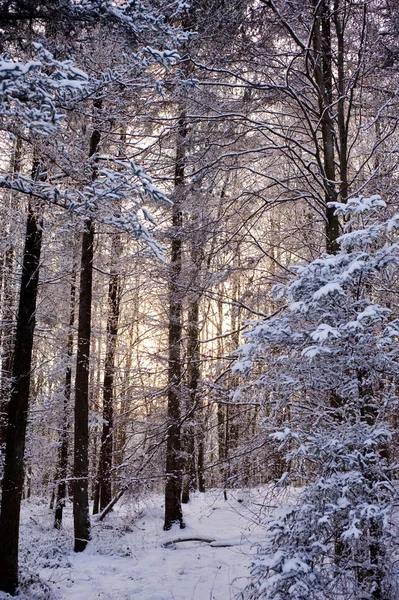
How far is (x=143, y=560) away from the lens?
8.47 metres

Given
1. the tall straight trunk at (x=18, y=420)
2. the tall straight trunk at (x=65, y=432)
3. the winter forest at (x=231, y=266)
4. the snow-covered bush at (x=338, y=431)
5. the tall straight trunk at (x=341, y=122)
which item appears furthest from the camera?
the tall straight trunk at (x=65, y=432)

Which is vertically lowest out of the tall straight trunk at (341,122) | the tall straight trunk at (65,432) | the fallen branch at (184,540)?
the fallen branch at (184,540)

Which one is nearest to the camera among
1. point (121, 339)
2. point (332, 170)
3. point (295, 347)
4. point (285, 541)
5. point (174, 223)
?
point (285, 541)

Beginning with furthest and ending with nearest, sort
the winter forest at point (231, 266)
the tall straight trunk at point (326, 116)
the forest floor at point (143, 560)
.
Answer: the forest floor at point (143, 560), the tall straight trunk at point (326, 116), the winter forest at point (231, 266)

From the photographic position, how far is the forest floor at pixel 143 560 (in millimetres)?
6664

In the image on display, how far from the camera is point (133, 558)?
857cm

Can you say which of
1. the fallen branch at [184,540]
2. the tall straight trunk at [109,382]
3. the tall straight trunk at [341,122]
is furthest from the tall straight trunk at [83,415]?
the tall straight trunk at [341,122]

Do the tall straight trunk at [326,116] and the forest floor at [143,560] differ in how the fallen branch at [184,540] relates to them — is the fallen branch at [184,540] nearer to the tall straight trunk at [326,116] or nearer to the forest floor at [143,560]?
the forest floor at [143,560]

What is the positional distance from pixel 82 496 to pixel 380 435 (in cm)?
762

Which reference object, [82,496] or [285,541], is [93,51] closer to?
[285,541]

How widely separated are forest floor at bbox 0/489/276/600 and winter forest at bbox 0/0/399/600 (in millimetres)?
58

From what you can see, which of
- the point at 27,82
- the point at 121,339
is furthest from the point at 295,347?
the point at 121,339

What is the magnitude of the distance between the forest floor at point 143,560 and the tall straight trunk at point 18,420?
503 mm

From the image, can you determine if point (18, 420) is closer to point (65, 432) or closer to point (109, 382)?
point (109, 382)
